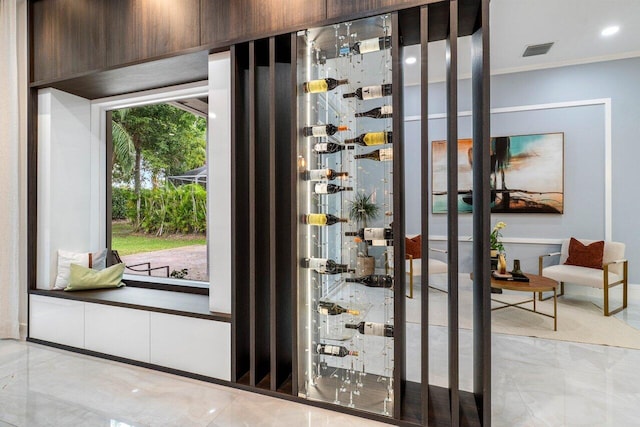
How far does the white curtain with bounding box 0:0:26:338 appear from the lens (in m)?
2.85

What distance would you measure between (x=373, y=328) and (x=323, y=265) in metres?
0.47

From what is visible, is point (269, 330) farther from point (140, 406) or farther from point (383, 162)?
point (383, 162)

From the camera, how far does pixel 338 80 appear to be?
6.64 feet

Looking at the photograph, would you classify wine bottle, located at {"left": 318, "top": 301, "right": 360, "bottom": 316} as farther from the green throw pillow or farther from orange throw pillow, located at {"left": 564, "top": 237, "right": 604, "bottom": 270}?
orange throw pillow, located at {"left": 564, "top": 237, "right": 604, "bottom": 270}

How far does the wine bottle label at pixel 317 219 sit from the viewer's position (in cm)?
202

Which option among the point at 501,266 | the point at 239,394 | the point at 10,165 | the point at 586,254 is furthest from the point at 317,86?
the point at 586,254

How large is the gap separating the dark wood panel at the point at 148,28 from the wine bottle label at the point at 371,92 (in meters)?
1.23

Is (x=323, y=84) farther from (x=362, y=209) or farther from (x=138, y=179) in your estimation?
(x=138, y=179)

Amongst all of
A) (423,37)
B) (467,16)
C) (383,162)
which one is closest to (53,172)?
(383,162)

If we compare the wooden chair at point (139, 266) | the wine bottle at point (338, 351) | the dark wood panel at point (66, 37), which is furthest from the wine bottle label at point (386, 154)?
the wooden chair at point (139, 266)

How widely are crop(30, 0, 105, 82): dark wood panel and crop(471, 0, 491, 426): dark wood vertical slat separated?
2708 millimetres

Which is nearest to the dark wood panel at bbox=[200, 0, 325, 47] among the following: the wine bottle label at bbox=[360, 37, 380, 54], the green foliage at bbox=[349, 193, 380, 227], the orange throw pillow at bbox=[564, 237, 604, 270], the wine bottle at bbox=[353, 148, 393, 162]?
the wine bottle label at bbox=[360, 37, 380, 54]

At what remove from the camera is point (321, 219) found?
2027 mm

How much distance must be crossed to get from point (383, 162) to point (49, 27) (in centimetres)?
312
